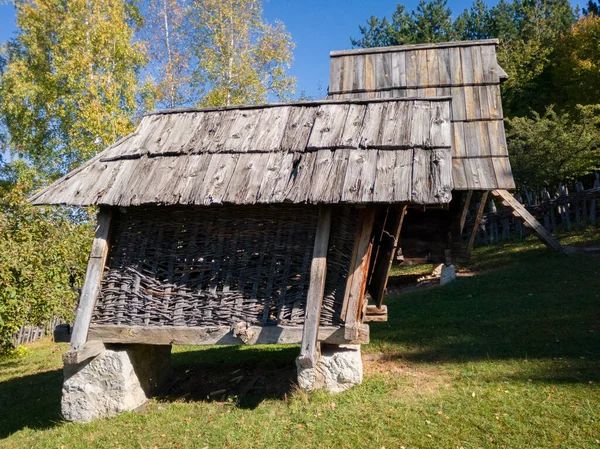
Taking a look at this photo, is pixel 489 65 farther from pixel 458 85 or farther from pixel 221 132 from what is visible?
pixel 221 132

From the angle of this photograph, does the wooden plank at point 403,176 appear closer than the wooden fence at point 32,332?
Yes

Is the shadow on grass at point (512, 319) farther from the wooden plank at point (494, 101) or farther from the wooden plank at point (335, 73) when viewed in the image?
the wooden plank at point (335, 73)

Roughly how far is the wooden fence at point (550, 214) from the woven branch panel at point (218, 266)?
1337cm

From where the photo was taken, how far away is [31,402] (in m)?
7.87

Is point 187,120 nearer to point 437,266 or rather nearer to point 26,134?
point 437,266

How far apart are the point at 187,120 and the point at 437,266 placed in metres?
10.6

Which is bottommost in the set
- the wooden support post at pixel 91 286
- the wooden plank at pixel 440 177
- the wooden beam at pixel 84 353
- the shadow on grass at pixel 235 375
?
the shadow on grass at pixel 235 375

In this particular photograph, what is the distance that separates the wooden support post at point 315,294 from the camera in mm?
5008

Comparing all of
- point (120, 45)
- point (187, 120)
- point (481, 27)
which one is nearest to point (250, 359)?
point (187, 120)

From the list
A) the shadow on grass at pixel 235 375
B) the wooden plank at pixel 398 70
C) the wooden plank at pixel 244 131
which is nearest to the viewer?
the wooden plank at pixel 244 131

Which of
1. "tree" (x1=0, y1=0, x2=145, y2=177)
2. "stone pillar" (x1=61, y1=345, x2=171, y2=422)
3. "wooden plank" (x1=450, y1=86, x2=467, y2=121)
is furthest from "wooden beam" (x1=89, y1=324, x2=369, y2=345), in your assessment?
"tree" (x1=0, y1=0, x2=145, y2=177)

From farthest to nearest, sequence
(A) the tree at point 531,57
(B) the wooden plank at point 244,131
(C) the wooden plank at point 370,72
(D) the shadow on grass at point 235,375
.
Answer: (A) the tree at point 531,57, (C) the wooden plank at point 370,72, (D) the shadow on grass at point 235,375, (B) the wooden plank at point 244,131

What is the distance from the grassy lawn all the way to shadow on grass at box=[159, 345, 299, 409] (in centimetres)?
3

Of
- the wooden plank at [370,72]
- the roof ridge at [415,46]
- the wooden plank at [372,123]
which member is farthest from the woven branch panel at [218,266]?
the roof ridge at [415,46]
